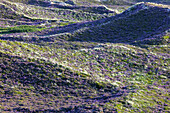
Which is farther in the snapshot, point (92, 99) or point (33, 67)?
point (33, 67)

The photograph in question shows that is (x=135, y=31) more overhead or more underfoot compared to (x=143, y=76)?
more overhead

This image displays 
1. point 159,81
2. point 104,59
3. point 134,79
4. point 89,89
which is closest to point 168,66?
point 159,81

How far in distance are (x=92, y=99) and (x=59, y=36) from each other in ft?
82.8

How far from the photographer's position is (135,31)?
43469 mm

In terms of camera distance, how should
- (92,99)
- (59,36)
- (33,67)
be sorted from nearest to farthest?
(92,99) < (33,67) < (59,36)

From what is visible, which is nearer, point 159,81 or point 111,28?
point 159,81

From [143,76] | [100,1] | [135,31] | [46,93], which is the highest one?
[100,1]

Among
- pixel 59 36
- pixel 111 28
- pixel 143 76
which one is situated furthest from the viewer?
pixel 111 28

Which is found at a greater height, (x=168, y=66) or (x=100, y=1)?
(x=100, y=1)

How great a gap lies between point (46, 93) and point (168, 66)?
18.0 m

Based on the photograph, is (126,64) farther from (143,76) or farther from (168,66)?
(168,66)

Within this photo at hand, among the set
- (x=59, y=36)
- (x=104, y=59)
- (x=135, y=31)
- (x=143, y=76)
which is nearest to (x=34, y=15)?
(x=59, y=36)

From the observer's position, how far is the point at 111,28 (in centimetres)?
4538

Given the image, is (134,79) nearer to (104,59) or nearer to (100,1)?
(104,59)
